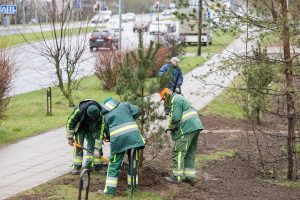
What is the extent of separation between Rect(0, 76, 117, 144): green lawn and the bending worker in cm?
325

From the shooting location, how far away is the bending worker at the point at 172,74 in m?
10.3

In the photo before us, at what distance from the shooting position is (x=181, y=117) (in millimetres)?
10336

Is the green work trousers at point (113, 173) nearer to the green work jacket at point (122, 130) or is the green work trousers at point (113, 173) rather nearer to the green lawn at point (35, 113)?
the green work jacket at point (122, 130)

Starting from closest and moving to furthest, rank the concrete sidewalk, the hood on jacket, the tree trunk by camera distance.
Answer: the hood on jacket
the concrete sidewalk
the tree trunk

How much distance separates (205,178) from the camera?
11.2 metres

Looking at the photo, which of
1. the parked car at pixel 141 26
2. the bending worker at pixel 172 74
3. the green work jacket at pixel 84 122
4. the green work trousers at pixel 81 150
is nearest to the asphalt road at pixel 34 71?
the parked car at pixel 141 26

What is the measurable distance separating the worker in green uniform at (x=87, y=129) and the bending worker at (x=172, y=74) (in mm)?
1286

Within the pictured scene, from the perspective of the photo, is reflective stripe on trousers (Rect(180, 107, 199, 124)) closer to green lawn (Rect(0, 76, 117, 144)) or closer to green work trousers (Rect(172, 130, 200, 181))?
green work trousers (Rect(172, 130, 200, 181))

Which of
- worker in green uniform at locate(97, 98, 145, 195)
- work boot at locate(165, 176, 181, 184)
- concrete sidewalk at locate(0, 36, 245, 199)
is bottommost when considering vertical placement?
work boot at locate(165, 176, 181, 184)

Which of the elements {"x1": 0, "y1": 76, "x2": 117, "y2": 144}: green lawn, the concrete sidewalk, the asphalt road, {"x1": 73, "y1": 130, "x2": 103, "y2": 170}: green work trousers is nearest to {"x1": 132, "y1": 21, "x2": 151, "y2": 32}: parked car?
the asphalt road

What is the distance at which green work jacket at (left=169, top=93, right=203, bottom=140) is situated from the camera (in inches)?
404

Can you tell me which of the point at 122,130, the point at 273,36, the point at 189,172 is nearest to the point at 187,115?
the point at 189,172

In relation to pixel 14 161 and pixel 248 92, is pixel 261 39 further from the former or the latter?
pixel 14 161

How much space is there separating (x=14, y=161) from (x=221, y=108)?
9.54 meters
